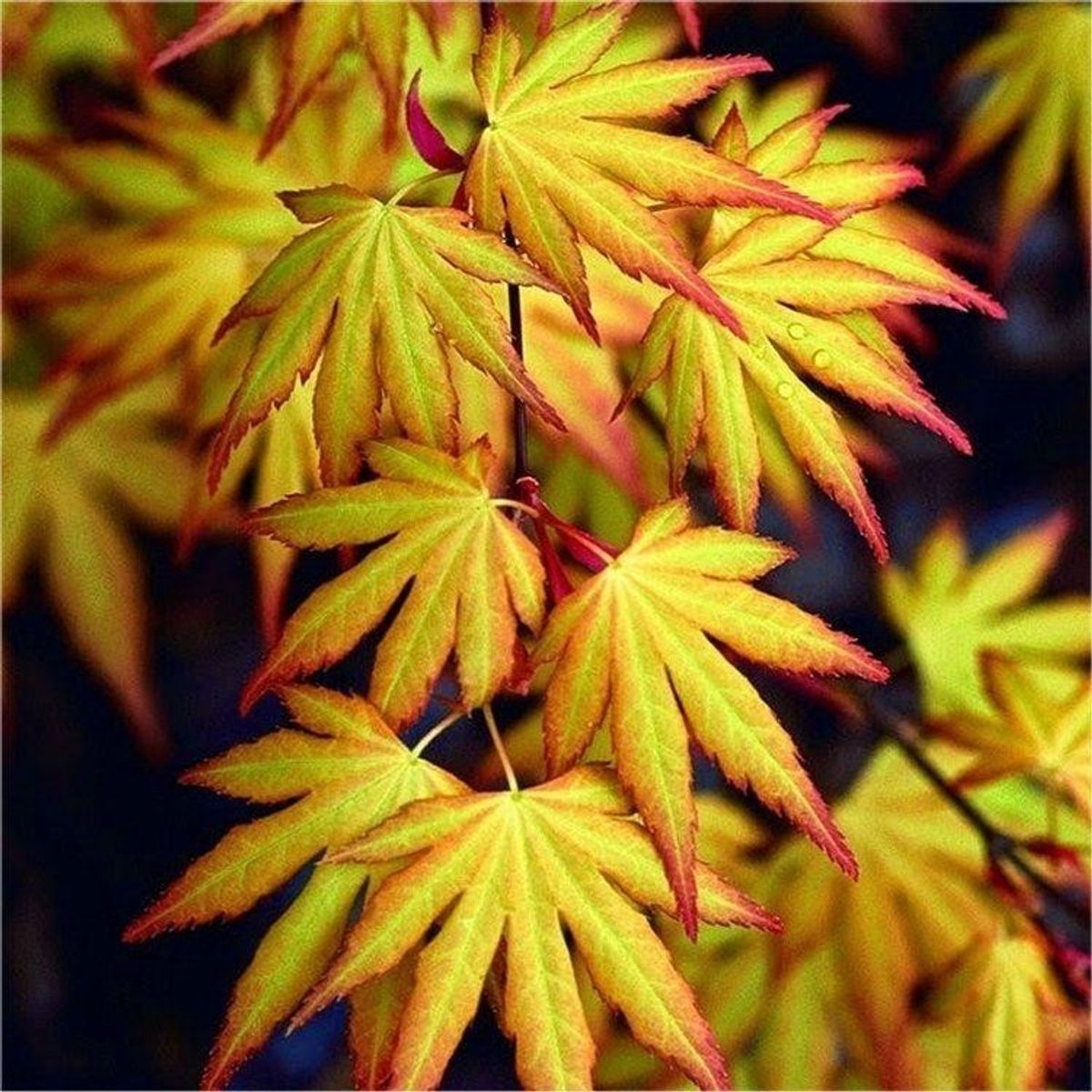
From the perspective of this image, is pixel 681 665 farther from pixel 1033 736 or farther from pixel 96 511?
pixel 96 511

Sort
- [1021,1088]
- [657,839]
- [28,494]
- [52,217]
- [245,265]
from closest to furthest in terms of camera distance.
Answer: [657,839], [1021,1088], [245,265], [28,494], [52,217]

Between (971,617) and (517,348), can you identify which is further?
(971,617)

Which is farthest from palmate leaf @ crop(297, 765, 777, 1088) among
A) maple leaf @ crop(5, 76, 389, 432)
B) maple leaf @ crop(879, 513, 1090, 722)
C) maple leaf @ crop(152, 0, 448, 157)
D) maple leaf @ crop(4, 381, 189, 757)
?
maple leaf @ crop(879, 513, 1090, 722)

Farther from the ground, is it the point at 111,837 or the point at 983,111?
the point at 983,111

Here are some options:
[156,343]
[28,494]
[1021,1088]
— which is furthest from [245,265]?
[1021,1088]

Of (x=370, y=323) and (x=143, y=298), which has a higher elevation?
(x=370, y=323)

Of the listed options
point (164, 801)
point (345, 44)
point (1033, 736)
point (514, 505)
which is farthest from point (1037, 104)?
point (164, 801)

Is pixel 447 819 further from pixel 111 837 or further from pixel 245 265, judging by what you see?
pixel 111 837
